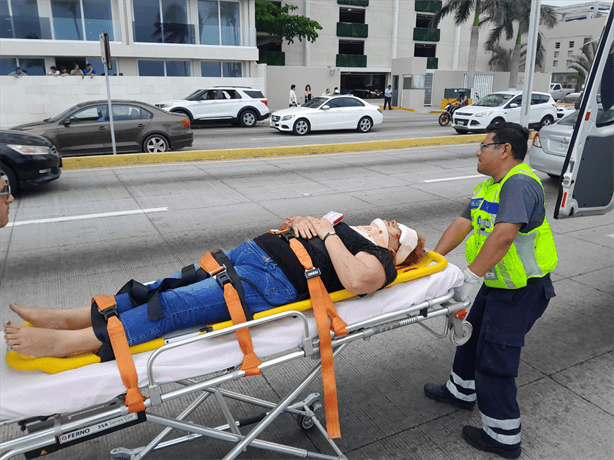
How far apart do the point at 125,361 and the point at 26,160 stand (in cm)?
802

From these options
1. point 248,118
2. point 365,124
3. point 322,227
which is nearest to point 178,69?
point 248,118

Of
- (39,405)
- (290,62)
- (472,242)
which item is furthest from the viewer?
(290,62)

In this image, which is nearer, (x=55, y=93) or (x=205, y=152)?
(x=205, y=152)

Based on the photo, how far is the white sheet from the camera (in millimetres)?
2145

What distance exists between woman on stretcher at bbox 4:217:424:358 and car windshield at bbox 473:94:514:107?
1949 cm

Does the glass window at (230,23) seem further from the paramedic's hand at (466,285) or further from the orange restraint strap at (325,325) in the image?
the orange restraint strap at (325,325)

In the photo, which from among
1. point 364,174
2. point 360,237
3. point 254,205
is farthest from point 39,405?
point 364,174

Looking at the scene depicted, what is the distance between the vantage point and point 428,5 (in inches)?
1893

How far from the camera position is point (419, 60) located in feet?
119

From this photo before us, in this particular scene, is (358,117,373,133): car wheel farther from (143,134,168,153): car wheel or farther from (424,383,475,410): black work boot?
(424,383,475,410): black work boot

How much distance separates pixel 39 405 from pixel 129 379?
36 centimetres

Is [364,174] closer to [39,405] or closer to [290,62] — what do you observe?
[39,405]

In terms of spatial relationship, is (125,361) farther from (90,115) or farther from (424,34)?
(424,34)

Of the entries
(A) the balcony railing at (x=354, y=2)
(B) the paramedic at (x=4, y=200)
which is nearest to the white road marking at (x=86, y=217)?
(B) the paramedic at (x=4, y=200)
